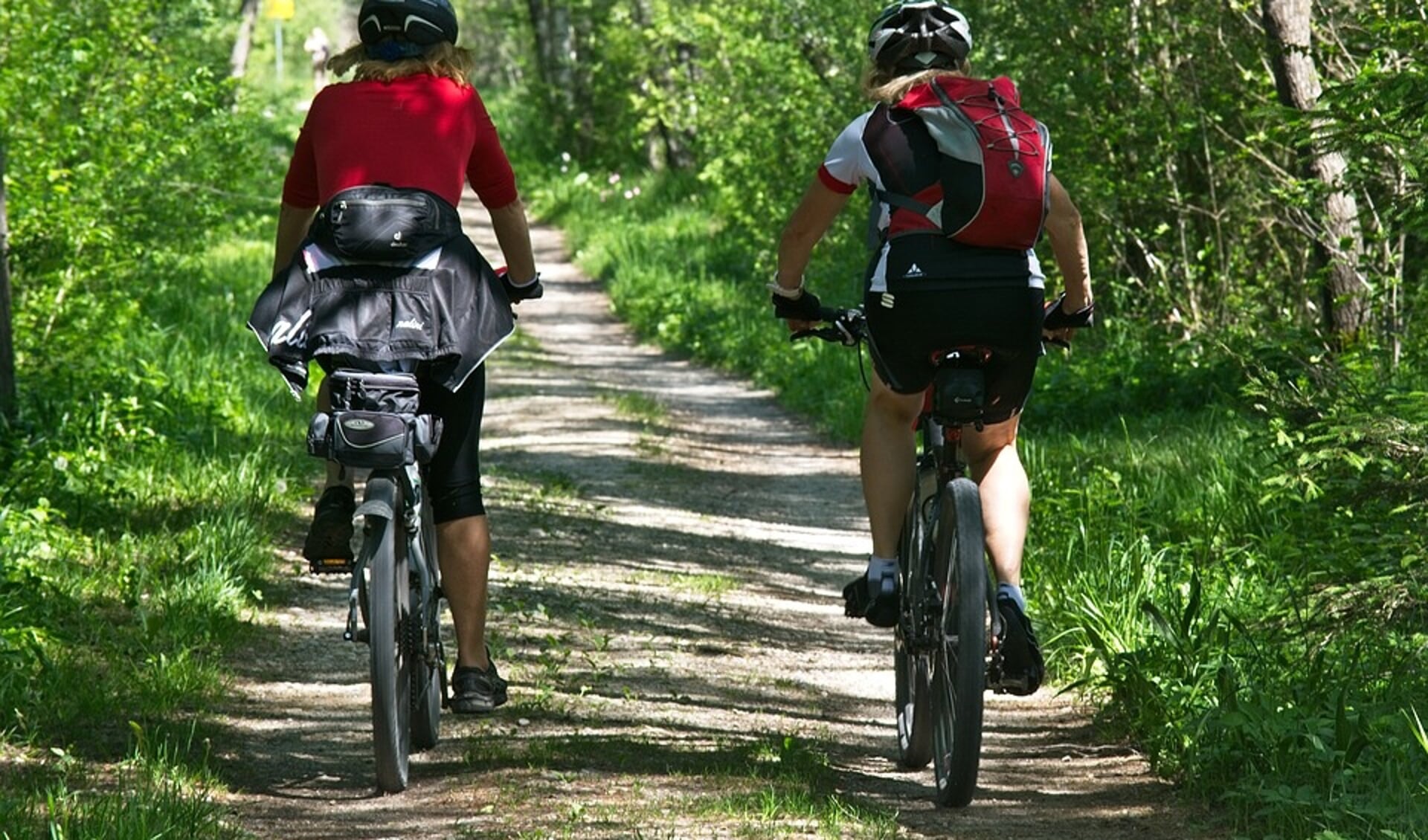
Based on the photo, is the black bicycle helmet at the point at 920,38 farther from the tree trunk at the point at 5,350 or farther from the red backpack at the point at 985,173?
the tree trunk at the point at 5,350

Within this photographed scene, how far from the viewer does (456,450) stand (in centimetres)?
479

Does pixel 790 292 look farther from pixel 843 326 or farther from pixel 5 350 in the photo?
pixel 5 350

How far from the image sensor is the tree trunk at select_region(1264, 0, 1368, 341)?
851cm

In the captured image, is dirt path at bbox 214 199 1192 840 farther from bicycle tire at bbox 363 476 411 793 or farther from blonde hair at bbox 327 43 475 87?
blonde hair at bbox 327 43 475 87

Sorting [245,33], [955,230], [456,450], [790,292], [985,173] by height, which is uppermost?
[245,33]

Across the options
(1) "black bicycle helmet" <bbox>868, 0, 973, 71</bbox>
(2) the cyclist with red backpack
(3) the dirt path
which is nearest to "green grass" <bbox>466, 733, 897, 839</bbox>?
(3) the dirt path

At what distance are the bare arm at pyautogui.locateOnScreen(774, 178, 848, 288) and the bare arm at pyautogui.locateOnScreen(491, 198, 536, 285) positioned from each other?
2.24ft

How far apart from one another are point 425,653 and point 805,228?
148cm

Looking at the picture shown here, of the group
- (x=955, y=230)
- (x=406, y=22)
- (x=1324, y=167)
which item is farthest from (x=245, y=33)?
(x=955, y=230)

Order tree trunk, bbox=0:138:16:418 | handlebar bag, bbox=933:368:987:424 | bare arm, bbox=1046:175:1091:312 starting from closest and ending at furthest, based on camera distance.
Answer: handlebar bag, bbox=933:368:987:424 < bare arm, bbox=1046:175:1091:312 < tree trunk, bbox=0:138:16:418

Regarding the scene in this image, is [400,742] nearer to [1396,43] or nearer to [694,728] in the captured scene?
[694,728]

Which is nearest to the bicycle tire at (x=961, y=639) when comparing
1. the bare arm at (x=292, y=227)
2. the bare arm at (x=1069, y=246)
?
the bare arm at (x=1069, y=246)

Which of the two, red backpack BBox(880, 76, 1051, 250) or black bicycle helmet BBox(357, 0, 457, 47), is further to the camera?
black bicycle helmet BBox(357, 0, 457, 47)

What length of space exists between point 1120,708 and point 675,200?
2201 cm
